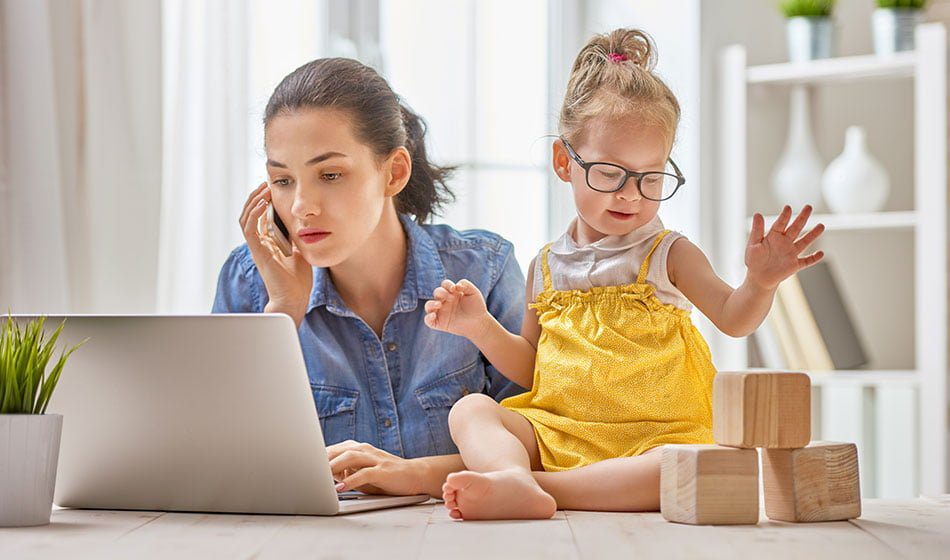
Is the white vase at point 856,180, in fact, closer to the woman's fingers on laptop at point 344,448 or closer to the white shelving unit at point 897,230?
the white shelving unit at point 897,230

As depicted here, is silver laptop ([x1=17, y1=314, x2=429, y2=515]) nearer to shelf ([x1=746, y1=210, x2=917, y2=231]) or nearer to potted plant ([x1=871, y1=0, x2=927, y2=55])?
shelf ([x1=746, y1=210, x2=917, y2=231])

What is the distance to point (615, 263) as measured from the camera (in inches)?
61.1

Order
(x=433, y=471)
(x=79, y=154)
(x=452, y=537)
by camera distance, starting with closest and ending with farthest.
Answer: (x=452, y=537)
(x=433, y=471)
(x=79, y=154)

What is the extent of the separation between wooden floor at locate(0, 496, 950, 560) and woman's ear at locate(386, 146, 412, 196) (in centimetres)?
62

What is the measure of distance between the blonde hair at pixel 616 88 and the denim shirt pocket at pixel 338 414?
19.7 inches

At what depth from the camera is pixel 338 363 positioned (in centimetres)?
173

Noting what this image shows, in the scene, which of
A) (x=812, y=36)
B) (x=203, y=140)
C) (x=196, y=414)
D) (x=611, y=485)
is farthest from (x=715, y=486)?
(x=812, y=36)

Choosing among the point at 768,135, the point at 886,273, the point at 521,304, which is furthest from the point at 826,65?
the point at 521,304

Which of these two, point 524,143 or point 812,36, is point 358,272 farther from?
point 812,36

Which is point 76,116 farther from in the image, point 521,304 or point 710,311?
point 710,311

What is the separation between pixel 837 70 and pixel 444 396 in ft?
5.42

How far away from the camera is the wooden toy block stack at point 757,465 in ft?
3.95

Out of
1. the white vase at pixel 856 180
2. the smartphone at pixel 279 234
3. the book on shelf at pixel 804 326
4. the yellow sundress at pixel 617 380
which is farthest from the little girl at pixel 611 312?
the white vase at pixel 856 180

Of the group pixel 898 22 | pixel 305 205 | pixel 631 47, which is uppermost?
pixel 898 22
